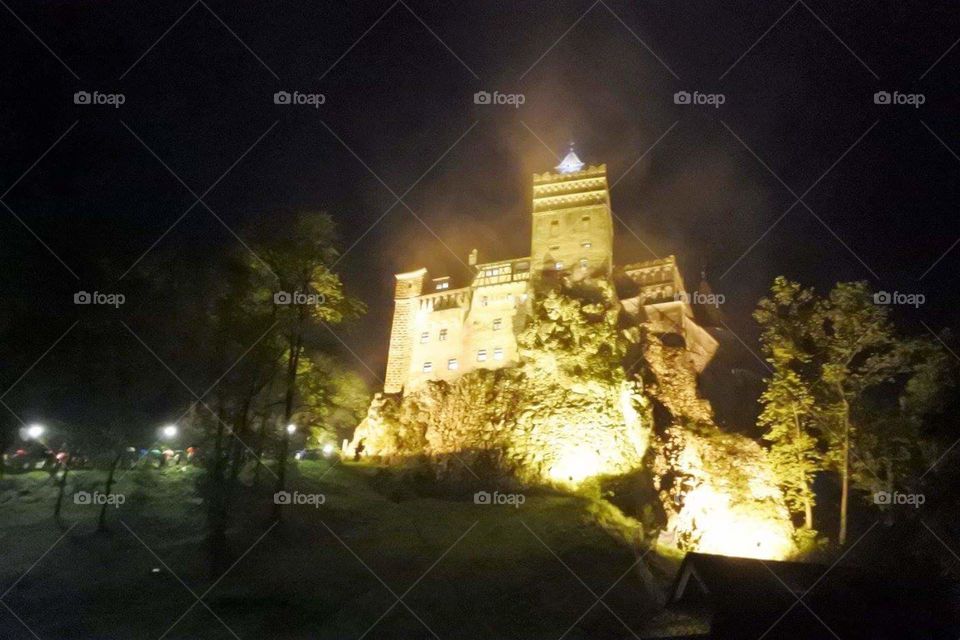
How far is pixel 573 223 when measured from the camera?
187 feet

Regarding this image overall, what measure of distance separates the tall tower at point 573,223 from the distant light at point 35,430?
3639cm

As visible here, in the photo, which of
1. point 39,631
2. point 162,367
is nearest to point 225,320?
point 162,367

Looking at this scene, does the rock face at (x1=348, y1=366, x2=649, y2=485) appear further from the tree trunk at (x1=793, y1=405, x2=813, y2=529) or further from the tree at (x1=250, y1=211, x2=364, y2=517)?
the tree at (x1=250, y1=211, x2=364, y2=517)

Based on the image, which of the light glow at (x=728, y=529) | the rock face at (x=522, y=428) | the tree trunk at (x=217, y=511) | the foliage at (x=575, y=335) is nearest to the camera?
Answer: the tree trunk at (x=217, y=511)

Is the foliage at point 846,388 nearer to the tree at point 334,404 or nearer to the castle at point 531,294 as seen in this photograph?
the castle at point 531,294

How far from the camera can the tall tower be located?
54562mm

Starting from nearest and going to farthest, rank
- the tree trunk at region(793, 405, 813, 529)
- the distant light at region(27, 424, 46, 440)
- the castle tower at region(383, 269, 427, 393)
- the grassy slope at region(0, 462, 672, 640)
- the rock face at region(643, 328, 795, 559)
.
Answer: the grassy slope at region(0, 462, 672, 640) < the distant light at region(27, 424, 46, 440) < the tree trunk at region(793, 405, 813, 529) < the rock face at region(643, 328, 795, 559) < the castle tower at region(383, 269, 427, 393)

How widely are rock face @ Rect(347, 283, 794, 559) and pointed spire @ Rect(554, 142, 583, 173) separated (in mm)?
16804

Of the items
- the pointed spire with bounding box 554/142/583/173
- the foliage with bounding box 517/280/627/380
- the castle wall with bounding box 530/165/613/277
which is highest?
the pointed spire with bounding box 554/142/583/173

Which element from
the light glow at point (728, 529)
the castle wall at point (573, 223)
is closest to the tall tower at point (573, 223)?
the castle wall at point (573, 223)

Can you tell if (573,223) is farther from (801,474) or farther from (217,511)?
(217,511)

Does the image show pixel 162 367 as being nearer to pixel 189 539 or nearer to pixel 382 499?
pixel 189 539

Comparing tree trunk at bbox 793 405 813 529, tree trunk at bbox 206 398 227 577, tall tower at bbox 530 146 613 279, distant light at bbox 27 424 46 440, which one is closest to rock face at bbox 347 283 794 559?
tree trunk at bbox 793 405 813 529

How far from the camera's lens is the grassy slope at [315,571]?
2392 centimetres
